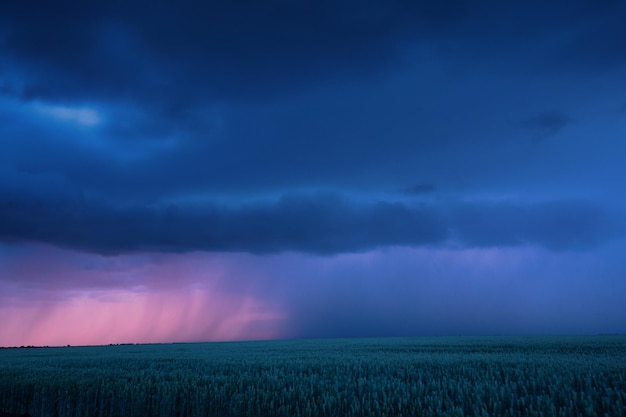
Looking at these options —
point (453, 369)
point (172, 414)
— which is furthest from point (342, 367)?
point (172, 414)

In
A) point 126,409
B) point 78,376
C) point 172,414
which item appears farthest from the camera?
point 78,376

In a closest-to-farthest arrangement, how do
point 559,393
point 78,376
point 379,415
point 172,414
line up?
point 379,415 < point 559,393 < point 172,414 < point 78,376

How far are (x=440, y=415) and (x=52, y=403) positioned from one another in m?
8.35

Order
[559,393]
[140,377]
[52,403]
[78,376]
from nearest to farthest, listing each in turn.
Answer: [559,393] < [52,403] < [140,377] < [78,376]

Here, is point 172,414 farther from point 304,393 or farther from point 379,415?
point 379,415

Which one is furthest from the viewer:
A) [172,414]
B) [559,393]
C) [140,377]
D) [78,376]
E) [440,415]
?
[78,376]

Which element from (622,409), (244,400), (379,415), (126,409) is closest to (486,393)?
(622,409)

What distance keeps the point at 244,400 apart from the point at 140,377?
585 cm

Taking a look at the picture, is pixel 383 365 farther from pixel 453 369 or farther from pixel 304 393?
pixel 304 393

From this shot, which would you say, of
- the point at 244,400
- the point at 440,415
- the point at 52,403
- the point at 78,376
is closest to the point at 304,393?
the point at 244,400

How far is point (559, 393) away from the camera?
23.9ft

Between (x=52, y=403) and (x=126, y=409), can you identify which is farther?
(x=52, y=403)

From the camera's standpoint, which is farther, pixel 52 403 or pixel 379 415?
pixel 52 403

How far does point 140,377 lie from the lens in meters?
12.0
